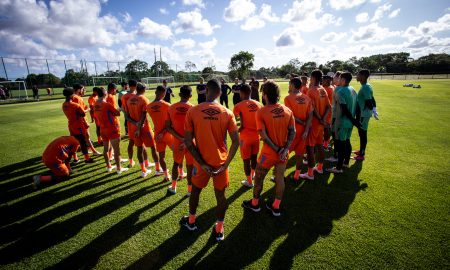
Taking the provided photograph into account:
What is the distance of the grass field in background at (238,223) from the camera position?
3371 mm

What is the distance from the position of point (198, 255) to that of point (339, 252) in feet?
7.15

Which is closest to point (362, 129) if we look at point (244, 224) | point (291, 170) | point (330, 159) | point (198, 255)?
Result: point (330, 159)

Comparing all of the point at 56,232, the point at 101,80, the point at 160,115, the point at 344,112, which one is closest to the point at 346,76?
the point at 344,112

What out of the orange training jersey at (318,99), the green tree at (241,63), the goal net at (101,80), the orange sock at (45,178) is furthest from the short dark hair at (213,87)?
the green tree at (241,63)

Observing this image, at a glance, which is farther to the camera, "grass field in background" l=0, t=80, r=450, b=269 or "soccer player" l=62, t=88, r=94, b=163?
"soccer player" l=62, t=88, r=94, b=163

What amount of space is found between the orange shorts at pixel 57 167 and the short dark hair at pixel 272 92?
582cm

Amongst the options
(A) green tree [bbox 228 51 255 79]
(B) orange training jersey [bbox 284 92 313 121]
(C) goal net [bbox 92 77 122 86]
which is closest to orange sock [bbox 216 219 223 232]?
(B) orange training jersey [bbox 284 92 313 121]

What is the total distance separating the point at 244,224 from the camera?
13.5 ft

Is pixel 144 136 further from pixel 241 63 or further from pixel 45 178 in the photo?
pixel 241 63

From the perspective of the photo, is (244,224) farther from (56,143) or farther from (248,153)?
(56,143)

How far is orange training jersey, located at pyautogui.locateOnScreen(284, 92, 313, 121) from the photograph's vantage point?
15.6 feet

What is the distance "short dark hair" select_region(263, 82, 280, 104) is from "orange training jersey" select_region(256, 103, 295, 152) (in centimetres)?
11

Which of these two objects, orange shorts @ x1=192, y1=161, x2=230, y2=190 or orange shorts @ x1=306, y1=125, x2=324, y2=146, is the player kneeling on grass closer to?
orange shorts @ x1=192, y1=161, x2=230, y2=190

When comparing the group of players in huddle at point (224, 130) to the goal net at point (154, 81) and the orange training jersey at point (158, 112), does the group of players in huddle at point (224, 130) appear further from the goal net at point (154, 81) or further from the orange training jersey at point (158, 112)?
the goal net at point (154, 81)
